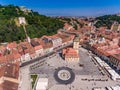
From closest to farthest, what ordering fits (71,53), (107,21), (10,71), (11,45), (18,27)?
(10,71) → (71,53) → (11,45) → (18,27) → (107,21)

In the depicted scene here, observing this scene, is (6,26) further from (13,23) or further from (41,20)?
(41,20)

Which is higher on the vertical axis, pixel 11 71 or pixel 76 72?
pixel 11 71

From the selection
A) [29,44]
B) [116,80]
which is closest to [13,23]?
[29,44]

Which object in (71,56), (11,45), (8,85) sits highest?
(11,45)

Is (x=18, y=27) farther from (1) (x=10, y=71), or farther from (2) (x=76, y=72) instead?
(2) (x=76, y=72)

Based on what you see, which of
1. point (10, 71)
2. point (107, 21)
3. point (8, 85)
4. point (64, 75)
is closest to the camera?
point (8, 85)

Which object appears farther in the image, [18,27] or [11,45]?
[18,27]

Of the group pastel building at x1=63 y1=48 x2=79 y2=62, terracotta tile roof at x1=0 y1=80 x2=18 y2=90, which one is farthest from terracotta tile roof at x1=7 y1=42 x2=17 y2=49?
terracotta tile roof at x1=0 y1=80 x2=18 y2=90

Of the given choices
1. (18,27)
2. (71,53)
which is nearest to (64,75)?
(71,53)
